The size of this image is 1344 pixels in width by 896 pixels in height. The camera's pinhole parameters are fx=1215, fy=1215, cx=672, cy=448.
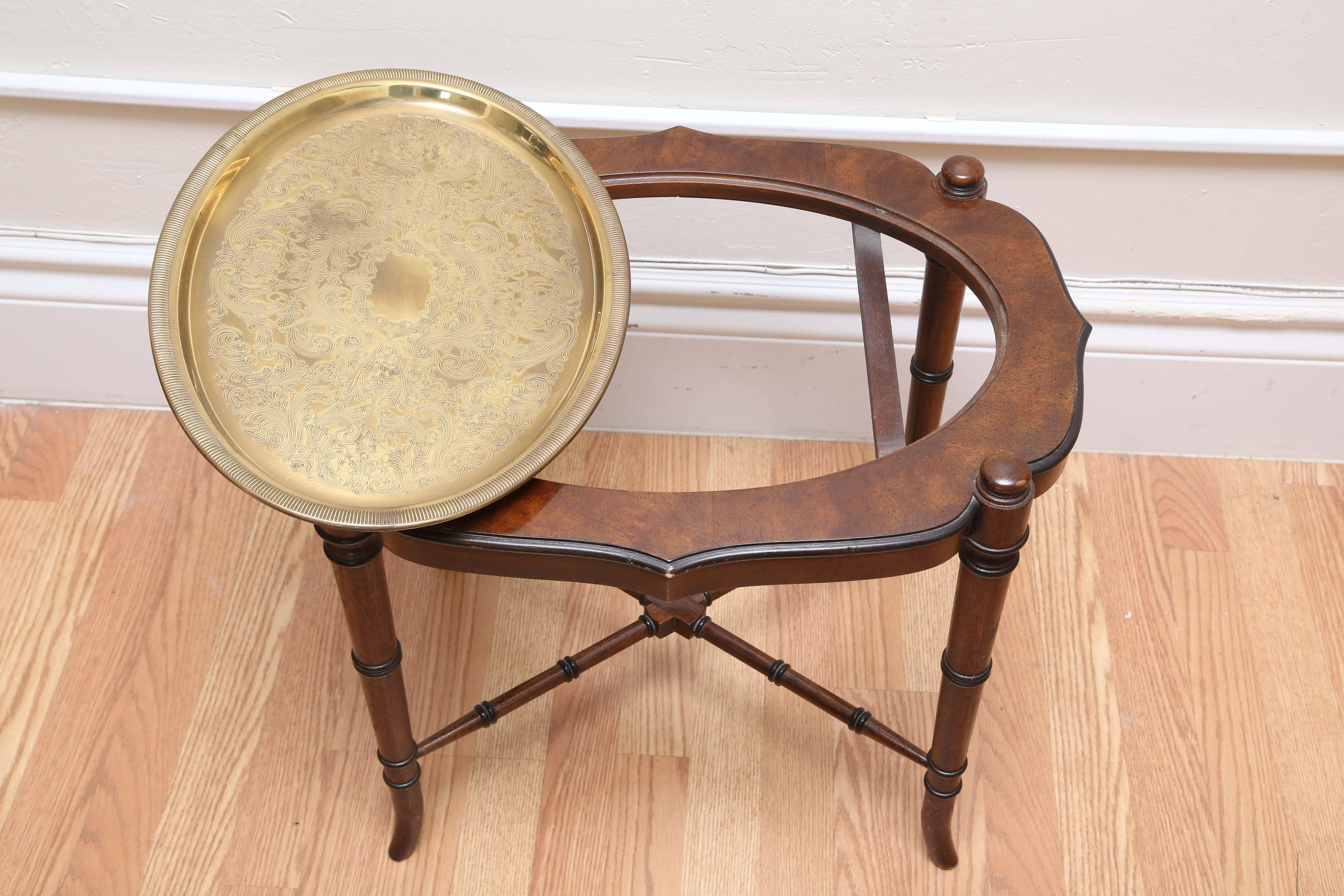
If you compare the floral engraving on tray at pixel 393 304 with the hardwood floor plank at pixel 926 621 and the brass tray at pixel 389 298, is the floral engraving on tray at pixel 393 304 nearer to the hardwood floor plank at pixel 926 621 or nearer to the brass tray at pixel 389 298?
the brass tray at pixel 389 298

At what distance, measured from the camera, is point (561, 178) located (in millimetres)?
895

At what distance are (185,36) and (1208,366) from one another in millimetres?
1198

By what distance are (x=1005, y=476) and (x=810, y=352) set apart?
27.0 inches

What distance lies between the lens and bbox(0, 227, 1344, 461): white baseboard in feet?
4.62

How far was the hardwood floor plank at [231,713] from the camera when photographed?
1.14 meters

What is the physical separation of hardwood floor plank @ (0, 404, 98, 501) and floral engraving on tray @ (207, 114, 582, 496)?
762 millimetres

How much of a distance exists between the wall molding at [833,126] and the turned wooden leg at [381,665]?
54cm

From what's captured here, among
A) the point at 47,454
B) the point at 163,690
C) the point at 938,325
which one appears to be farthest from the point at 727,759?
the point at 47,454

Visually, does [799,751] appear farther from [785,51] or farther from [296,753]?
[785,51]

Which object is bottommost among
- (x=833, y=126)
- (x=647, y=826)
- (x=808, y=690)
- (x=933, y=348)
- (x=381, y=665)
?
(x=647, y=826)

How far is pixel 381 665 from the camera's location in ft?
3.22

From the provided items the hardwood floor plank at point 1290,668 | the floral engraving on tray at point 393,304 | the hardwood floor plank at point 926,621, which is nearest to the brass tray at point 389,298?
the floral engraving on tray at point 393,304

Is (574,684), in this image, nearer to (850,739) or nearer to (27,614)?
(850,739)

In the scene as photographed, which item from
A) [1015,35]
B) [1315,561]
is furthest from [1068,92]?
[1315,561]
